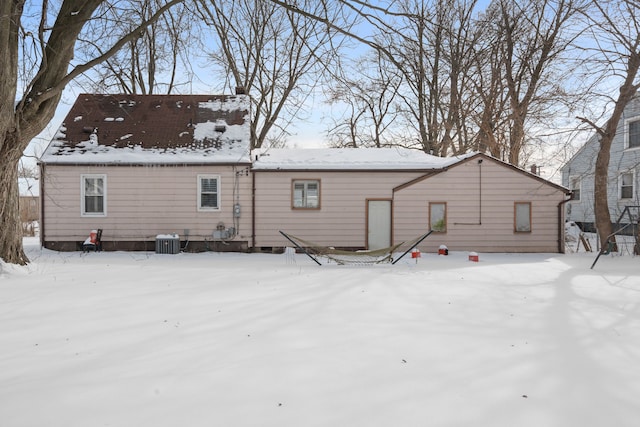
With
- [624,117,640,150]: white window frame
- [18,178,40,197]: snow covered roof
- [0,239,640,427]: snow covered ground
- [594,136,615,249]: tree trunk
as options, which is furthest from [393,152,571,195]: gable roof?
[18,178,40,197]: snow covered roof

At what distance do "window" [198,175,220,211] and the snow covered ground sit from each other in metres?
6.30

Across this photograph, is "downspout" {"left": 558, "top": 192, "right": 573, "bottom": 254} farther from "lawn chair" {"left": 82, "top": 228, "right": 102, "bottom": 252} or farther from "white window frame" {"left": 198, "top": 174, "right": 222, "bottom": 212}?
"lawn chair" {"left": 82, "top": 228, "right": 102, "bottom": 252}

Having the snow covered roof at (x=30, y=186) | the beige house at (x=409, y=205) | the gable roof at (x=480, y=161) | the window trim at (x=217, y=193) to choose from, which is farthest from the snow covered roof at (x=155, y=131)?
the gable roof at (x=480, y=161)

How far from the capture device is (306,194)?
14133 millimetres

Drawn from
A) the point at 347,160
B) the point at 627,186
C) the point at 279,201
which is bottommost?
the point at 279,201

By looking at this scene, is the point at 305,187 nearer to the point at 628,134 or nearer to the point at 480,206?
the point at 480,206

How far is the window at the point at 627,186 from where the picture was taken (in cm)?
2047

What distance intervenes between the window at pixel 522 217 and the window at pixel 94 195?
46.5 feet

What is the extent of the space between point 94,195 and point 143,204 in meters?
1.71

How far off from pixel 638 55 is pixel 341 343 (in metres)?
14.1

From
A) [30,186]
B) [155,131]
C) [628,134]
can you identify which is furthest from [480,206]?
[628,134]

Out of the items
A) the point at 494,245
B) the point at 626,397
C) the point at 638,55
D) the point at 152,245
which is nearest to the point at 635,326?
the point at 626,397

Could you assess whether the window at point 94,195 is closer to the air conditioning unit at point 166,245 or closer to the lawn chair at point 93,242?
the lawn chair at point 93,242

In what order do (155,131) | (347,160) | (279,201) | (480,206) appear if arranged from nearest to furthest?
(480,206) < (279,201) < (347,160) < (155,131)
